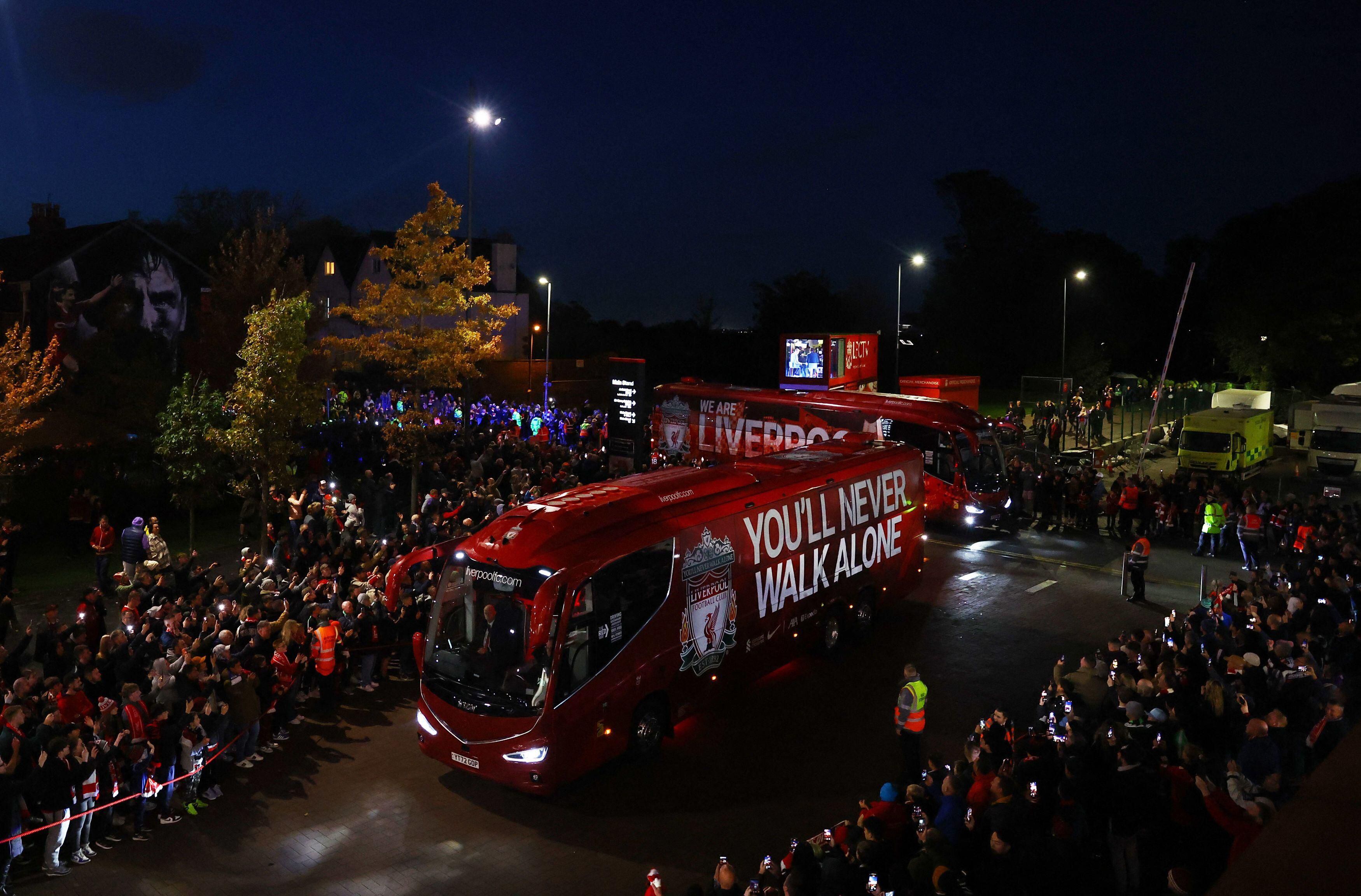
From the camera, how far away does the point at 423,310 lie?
70.2 feet

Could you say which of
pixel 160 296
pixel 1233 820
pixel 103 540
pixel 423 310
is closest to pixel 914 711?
pixel 1233 820

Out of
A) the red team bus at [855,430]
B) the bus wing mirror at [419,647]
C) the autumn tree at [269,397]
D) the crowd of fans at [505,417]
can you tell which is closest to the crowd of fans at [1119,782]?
the bus wing mirror at [419,647]

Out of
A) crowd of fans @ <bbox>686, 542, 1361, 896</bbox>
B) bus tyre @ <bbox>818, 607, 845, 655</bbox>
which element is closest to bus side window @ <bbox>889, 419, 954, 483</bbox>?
bus tyre @ <bbox>818, 607, 845, 655</bbox>

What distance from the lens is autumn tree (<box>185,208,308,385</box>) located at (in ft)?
111

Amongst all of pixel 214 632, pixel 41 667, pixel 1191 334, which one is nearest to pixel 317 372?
pixel 41 667

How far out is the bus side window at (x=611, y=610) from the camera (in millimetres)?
9805

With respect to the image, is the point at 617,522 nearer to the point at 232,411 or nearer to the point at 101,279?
the point at 232,411

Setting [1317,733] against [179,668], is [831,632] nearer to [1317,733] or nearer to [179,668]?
[1317,733]

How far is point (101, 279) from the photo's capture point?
40594mm

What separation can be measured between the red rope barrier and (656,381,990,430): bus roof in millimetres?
17229

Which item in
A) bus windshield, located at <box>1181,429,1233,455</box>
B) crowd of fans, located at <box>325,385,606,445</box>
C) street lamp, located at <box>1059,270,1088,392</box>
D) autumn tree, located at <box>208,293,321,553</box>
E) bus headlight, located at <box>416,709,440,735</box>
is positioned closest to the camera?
bus headlight, located at <box>416,709,440,735</box>

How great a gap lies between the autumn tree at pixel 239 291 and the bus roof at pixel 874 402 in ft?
54.5

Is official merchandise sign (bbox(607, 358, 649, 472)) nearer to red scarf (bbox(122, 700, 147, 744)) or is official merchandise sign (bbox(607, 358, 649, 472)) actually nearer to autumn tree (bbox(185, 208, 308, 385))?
autumn tree (bbox(185, 208, 308, 385))

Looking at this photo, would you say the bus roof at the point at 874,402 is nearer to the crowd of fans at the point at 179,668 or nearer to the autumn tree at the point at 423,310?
the autumn tree at the point at 423,310
